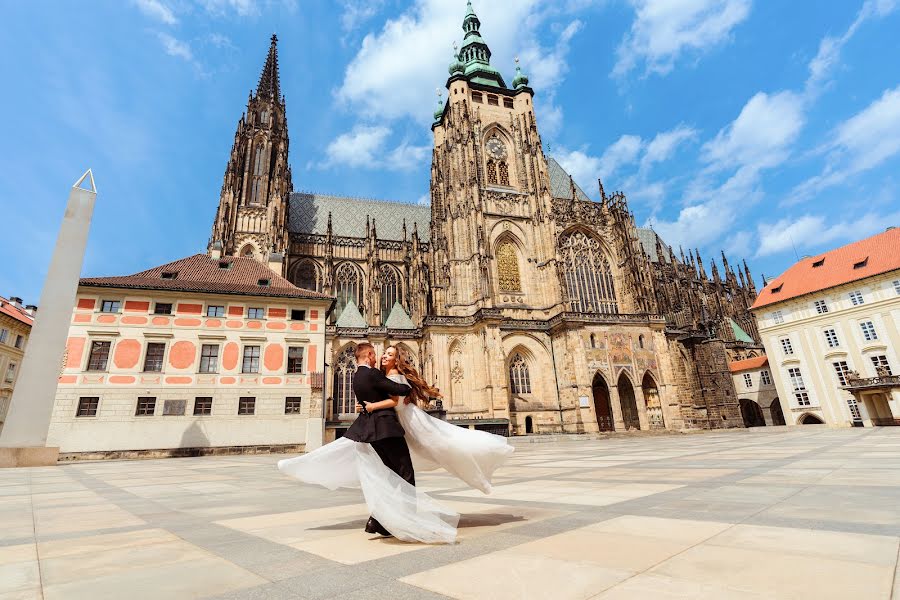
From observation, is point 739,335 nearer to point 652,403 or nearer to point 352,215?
point 652,403

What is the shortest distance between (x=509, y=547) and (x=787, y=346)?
3703 cm

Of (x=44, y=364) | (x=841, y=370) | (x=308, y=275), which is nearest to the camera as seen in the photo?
(x=44, y=364)

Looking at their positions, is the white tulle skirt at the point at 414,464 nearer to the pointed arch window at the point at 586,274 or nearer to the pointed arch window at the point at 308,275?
the pointed arch window at the point at 586,274

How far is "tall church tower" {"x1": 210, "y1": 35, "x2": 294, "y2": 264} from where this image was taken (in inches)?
1359

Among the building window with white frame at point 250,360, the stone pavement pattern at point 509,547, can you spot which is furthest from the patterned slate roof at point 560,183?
the stone pavement pattern at point 509,547

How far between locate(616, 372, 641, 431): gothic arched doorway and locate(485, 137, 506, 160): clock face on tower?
67.7 ft

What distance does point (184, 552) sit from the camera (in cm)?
309

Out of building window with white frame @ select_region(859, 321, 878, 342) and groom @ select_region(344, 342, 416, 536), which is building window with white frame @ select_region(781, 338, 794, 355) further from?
groom @ select_region(344, 342, 416, 536)

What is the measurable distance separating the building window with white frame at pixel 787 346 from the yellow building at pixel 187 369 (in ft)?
105

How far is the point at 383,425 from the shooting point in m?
3.69

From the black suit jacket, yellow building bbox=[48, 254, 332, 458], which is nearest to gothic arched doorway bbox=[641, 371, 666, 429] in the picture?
yellow building bbox=[48, 254, 332, 458]

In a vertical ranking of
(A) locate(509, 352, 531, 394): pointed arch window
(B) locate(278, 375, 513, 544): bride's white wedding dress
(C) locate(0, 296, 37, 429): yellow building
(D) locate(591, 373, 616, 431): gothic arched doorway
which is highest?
(C) locate(0, 296, 37, 429): yellow building

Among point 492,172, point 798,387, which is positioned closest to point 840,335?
point 798,387

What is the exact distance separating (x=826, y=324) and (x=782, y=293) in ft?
11.9
